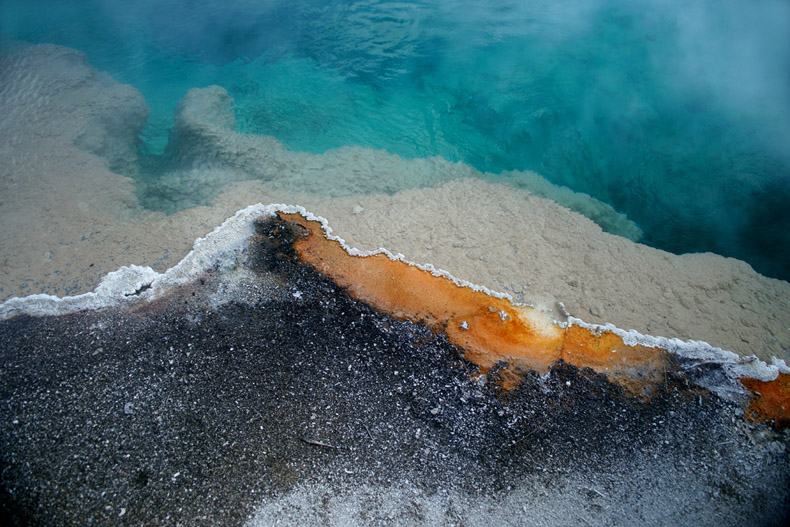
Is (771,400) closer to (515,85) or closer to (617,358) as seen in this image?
(617,358)

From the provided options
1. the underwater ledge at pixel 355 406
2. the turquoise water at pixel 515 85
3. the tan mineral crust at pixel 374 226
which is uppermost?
the turquoise water at pixel 515 85

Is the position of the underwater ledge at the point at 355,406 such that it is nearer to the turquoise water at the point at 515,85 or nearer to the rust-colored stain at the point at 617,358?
the rust-colored stain at the point at 617,358

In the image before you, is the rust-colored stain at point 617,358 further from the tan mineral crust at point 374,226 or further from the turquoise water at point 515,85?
the turquoise water at point 515,85

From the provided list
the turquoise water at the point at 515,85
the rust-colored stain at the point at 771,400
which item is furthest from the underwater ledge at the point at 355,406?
the turquoise water at the point at 515,85

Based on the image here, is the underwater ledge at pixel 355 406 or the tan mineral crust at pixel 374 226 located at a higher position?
the tan mineral crust at pixel 374 226

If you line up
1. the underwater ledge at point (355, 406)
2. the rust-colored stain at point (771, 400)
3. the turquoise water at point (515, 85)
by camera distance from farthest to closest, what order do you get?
the turquoise water at point (515, 85) → the rust-colored stain at point (771, 400) → the underwater ledge at point (355, 406)

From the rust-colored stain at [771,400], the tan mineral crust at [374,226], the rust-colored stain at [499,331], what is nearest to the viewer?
the rust-colored stain at [771,400]

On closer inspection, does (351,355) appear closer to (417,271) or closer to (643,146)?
(417,271)

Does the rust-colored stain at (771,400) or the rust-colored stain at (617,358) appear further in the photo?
the rust-colored stain at (617,358)
